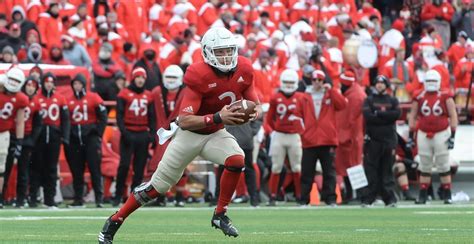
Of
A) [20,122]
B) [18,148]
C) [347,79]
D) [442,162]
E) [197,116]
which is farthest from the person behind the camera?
[347,79]

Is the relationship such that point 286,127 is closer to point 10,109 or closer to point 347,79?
point 347,79

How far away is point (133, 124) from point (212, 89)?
8.80 metres

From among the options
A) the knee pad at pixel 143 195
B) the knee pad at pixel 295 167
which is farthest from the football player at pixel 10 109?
the knee pad at pixel 143 195

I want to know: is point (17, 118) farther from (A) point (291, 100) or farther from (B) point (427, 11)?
(B) point (427, 11)

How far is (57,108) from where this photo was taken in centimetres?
2097

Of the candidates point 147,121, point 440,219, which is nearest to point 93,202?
point 147,121

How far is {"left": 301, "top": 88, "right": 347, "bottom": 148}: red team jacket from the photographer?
2172cm

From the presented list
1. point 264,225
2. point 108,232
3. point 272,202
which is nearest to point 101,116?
point 272,202

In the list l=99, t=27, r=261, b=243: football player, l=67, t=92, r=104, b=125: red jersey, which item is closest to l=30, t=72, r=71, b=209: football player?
l=67, t=92, r=104, b=125: red jersey

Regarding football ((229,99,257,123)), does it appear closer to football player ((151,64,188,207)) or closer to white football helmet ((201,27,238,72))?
white football helmet ((201,27,238,72))

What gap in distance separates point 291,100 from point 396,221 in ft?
19.8

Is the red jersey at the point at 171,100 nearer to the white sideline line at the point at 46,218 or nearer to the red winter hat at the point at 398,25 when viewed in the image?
the white sideline line at the point at 46,218

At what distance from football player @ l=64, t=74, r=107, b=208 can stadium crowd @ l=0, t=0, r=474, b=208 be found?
14 millimetres

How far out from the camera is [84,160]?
70.3ft
